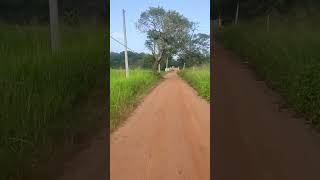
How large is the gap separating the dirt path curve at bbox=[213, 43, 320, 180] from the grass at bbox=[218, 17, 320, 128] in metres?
0.27

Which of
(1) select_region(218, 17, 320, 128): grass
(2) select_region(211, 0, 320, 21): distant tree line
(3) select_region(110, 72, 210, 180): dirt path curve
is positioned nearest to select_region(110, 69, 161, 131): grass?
(3) select_region(110, 72, 210, 180): dirt path curve

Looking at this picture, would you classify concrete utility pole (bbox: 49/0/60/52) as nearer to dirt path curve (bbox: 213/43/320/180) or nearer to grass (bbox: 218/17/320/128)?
dirt path curve (bbox: 213/43/320/180)

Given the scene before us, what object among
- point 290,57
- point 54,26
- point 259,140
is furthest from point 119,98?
point 290,57

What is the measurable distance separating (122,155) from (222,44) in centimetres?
1279

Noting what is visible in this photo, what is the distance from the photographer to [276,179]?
4434 millimetres

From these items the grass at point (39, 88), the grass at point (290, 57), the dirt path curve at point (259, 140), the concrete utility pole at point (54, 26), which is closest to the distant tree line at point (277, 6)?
the grass at point (290, 57)

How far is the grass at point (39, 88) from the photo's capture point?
13.5ft

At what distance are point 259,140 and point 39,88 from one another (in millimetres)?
2880

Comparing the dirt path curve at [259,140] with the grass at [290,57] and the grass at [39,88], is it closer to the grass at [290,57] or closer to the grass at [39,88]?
the grass at [290,57]

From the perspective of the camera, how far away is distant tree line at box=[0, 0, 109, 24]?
7199 mm

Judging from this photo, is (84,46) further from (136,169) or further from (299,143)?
(299,143)

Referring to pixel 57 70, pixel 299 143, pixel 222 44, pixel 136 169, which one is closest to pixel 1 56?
pixel 57 70

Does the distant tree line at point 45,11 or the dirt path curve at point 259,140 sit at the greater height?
the distant tree line at point 45,11

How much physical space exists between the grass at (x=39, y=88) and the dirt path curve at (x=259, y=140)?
185 centimetres
